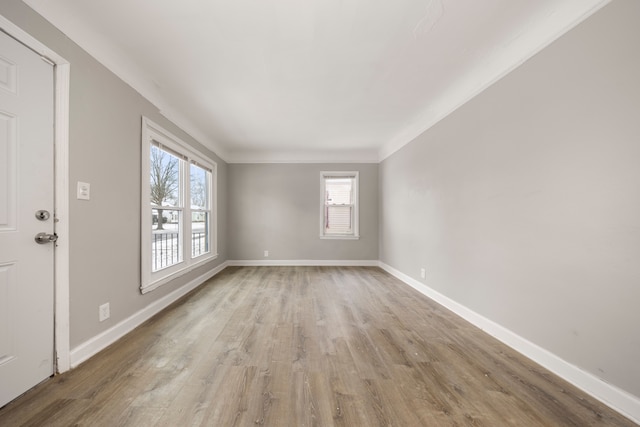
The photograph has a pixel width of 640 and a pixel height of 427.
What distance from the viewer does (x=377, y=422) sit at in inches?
46.3

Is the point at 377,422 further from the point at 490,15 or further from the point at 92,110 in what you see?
the point at 92,110

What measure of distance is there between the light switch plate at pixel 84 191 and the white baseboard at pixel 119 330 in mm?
1080

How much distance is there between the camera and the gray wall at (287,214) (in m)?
5.07

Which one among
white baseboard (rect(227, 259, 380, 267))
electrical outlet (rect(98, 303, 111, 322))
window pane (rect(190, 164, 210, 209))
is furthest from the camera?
white baseboard (rect(227, 259, 380, 267))

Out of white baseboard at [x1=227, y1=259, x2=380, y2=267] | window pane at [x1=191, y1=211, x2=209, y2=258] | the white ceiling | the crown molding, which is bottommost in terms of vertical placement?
white baseboard at [x1=227, y1=259, x2=380, y2=267]

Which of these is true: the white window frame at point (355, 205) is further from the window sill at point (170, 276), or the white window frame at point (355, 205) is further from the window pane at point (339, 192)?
the window sill at point (170, 276)

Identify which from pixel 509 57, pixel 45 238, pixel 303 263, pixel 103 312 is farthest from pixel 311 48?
pixel 303 263

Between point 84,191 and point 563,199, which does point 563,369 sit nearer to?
point 563,199

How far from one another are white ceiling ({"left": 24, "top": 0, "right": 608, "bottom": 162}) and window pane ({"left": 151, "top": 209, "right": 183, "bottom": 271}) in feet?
4.26

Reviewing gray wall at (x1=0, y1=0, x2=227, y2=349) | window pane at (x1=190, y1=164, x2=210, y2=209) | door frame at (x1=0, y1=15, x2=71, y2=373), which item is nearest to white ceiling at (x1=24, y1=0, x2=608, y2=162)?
gray wall at (x1=0, y1=0, x2=227, y2=349)

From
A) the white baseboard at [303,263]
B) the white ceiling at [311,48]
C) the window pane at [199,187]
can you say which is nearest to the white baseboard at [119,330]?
the window pane at [199,187]

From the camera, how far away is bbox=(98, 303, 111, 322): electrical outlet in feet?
6.00

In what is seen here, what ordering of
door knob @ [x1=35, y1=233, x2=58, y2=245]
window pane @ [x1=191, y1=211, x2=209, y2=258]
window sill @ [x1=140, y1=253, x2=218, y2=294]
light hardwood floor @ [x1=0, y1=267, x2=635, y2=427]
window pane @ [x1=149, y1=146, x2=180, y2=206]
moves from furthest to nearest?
1. window pane @ [x1=191, y1=211, x2=209, y2=258]
2. window pane @ [x1=149, y1=146, x2=180, y2=206]
3. window sill @ [x1=140, y1=253, x2=218, y2=294]
4. door knob @ [x1=35, y1=233, x2=58, y2=245]
5. light hardwood floor @ [x1=0, y1=267, x2=635, y2=427]

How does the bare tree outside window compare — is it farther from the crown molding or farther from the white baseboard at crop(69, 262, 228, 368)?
the crown molding
